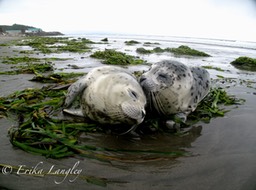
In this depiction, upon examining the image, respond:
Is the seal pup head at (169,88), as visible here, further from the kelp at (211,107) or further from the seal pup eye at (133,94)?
the seal pup eye at (133,94)

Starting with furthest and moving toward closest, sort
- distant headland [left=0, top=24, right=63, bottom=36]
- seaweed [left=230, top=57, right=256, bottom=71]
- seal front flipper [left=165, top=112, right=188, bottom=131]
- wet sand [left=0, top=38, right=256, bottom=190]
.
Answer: distant headland [left=0, top=24, right=63, bottom=36] < seaweed [left=230, top=57, right=256, bottom=71] < seal front flipper [left=165, top=112, right=188, bottom=131] < wet sand [left=0, top=38, right=256, bottom=190]

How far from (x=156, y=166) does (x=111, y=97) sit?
918mm

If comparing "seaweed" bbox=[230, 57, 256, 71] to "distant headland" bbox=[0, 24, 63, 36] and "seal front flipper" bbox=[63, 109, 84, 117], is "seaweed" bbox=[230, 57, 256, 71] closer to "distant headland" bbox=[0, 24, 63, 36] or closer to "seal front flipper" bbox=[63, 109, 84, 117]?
"seal front flipper" bbox=[63, 109, 84, 117]

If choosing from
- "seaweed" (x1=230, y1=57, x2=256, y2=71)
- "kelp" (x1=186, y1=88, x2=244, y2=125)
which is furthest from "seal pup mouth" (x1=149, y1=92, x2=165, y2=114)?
"seaweed" (x1=230, y1=57, x2=256, y2=71)

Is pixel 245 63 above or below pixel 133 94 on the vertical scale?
below

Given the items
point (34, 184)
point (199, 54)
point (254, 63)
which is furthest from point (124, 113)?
point (199, 54)

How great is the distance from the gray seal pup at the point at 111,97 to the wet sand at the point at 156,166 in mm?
334

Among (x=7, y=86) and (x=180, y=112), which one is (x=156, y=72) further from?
A: (x=7, y=86)

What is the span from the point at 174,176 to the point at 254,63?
11712 mm
